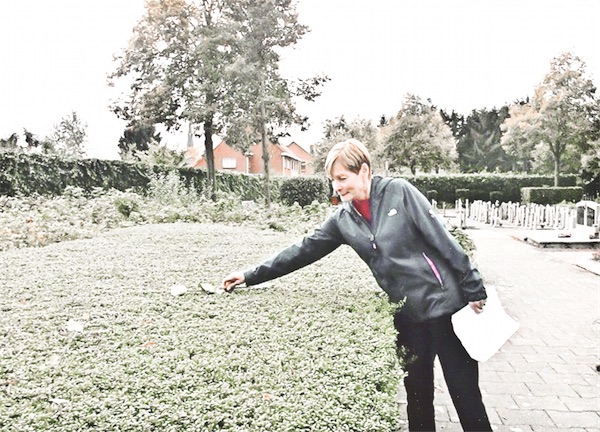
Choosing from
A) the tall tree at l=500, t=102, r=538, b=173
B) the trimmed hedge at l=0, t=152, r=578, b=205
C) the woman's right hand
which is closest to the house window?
the tall tree at l=500, t=102, r=538, b=173

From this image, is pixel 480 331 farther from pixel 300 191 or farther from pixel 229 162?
pixel 229 162

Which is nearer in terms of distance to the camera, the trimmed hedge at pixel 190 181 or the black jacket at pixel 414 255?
the black jacket at pixel 414 255

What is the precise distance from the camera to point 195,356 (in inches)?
86.1

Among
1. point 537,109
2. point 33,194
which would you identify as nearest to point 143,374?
point 33,194

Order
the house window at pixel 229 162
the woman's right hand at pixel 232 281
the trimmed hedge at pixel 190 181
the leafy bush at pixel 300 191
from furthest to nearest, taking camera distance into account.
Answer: the house window at pixel 229 162
the leafy bush at pixel 300 191
the trimmed hedge at pixel 190 181
the woman's right hand at pixel 232 281

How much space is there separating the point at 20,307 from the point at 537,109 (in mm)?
39961

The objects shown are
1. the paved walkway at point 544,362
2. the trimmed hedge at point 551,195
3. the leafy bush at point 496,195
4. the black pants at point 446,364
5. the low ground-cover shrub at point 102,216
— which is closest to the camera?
the black pants at point 446,364

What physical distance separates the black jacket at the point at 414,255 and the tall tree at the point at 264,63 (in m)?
20.9

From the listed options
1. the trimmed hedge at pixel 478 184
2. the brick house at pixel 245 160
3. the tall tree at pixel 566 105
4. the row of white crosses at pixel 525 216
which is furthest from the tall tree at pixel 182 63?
the brick house at pixel 245 160

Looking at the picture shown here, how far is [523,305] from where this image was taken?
302 inches

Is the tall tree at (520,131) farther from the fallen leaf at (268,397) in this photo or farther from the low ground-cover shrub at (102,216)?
the fallen leaf at (268,397)

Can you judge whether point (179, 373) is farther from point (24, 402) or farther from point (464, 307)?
point (464, 307)

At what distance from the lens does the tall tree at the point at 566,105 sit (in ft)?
112

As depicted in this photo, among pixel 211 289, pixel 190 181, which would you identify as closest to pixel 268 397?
pixel 211 289
